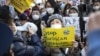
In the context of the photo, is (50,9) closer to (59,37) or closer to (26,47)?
(59,37)

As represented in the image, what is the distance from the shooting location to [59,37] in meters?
4.89

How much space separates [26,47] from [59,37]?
103cm

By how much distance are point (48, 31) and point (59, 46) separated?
0.97 feet

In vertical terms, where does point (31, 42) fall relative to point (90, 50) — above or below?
below

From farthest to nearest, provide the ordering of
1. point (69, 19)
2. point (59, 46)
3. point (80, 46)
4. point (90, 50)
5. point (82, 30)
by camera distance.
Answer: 1. point (69, 19)
2. point (82, 30)
3. point (80, 46)
4. point (59, 46)
5. point (90, 50)

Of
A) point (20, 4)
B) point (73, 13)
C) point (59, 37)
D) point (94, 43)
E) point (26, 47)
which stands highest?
point (94, 43)

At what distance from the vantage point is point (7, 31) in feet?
6.56

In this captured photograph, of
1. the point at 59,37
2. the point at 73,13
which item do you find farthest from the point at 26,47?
the point at 73,13

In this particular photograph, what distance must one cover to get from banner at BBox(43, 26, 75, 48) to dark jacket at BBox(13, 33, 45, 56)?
0.35m

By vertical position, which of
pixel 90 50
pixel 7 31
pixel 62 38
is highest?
pixel 90 50

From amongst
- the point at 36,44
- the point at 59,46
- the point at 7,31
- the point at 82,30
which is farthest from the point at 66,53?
the point at 7,31

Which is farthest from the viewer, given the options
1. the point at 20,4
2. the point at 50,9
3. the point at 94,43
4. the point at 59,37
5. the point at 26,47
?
the point at 50,9

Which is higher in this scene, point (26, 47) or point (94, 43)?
point (94, 43)

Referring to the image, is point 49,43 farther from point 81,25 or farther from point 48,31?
point 81,25
